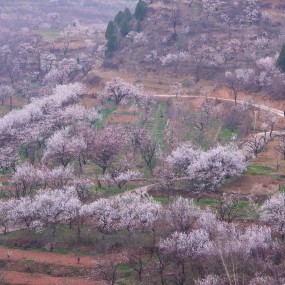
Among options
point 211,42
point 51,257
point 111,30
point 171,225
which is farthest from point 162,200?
point 111,30

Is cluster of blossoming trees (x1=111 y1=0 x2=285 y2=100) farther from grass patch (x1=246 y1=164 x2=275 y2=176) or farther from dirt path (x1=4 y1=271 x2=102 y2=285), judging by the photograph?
dirt path (x1=4 y1=271 x2=102 y2=285)

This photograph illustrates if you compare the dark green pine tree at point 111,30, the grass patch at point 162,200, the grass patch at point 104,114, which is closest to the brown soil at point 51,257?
the grass patch at point 162,200

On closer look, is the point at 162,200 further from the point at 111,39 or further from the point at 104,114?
the point at 111,39

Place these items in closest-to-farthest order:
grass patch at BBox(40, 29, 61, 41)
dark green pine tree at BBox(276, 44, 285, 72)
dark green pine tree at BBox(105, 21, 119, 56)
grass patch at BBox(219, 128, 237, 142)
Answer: grass patch at BBox(219, 128, 237, 142) → dark green pine tree at BBox(276, 44, 285, 72) → dark green pine tree at BBox(105, 21, 119, 56) → grass patch at BBox(40, 29, 61, 41)


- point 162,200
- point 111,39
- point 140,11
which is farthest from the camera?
point 140,11

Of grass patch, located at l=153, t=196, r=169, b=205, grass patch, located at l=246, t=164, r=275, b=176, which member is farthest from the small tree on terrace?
grass patch, located at l=153, t=196, r=169, b=205

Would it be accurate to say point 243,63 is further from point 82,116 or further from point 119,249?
point 119,249

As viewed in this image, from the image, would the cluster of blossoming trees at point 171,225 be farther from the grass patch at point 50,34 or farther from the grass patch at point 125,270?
the grass patch at point 50,34
